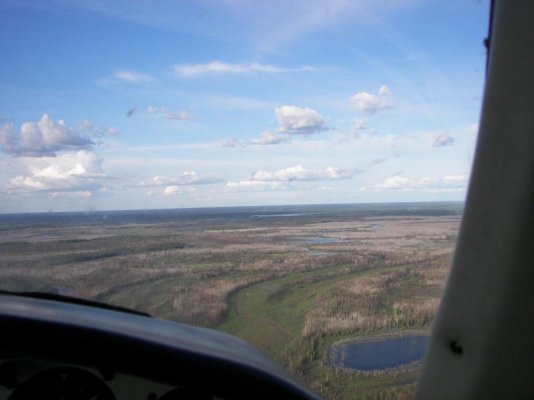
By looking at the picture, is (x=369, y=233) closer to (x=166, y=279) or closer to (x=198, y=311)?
(x=166, y=279)

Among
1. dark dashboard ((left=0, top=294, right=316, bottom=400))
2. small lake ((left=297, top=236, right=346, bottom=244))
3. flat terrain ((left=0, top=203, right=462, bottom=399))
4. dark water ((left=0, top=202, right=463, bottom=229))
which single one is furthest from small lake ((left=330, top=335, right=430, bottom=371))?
small lake ((left=297, top=236, right=346, bottom=244))

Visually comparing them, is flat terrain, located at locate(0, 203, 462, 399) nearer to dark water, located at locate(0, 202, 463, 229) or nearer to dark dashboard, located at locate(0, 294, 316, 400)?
dark water, located at locate(0, 202, 463, 229)

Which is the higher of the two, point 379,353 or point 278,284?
point 278,284

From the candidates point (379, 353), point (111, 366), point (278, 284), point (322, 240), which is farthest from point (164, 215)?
point (111, 366)

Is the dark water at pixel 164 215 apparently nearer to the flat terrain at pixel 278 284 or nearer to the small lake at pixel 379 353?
the flat terrain at pixel 278 284

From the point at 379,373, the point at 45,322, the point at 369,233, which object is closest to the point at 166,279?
the point at 379,373

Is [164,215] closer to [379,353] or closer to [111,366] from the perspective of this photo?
[379,353]

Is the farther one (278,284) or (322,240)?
(322,240)
